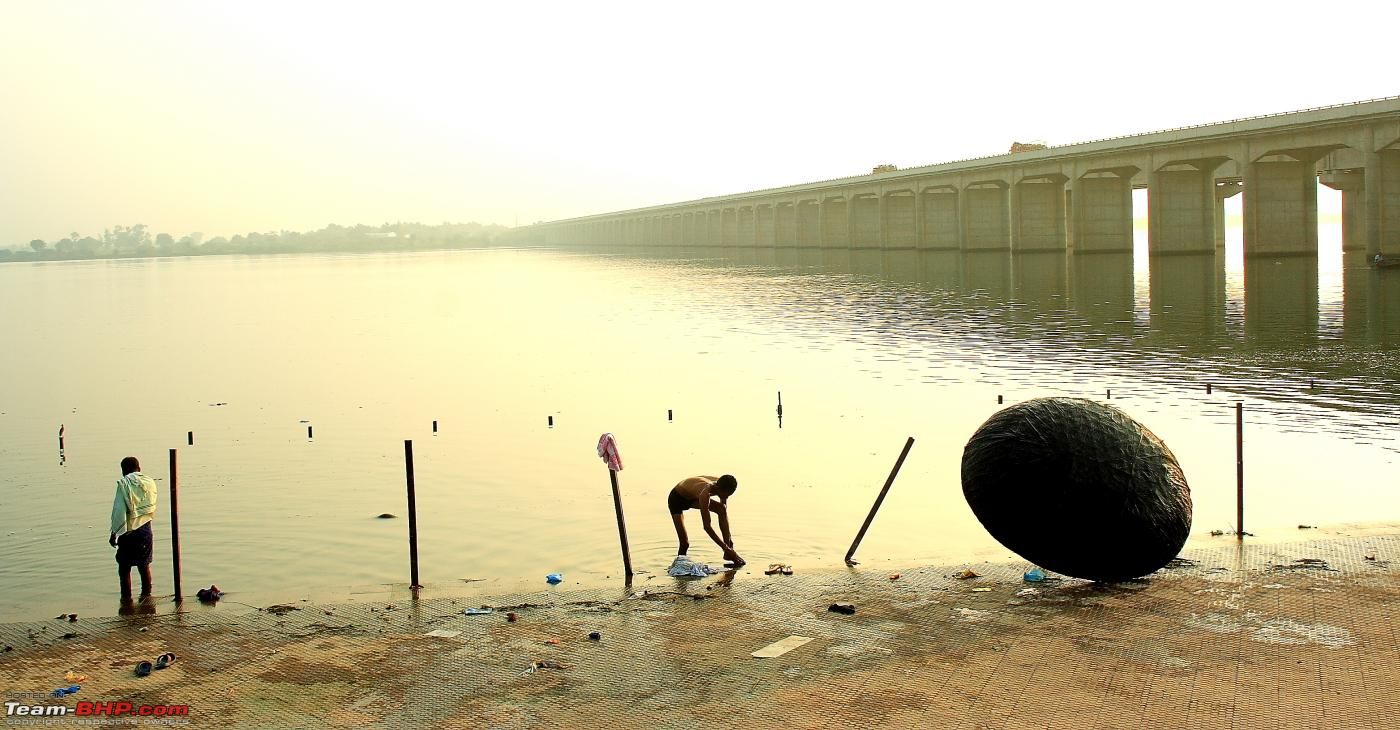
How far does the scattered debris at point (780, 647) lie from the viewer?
34.3 ft

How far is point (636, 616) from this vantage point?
476 inches

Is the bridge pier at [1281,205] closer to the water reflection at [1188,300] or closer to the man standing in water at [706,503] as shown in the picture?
the water reflection at [1188,300]

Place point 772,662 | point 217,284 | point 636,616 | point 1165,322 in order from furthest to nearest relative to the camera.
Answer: point 217,284, point 1165,322, point 636,616, point 772,662

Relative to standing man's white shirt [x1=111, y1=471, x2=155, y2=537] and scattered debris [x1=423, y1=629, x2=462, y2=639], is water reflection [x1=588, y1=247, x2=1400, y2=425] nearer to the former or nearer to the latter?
scattered debris [x1=423, y1=629, x2=462, y2=639]

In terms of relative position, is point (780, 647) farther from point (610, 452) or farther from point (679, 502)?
point (610, 452)

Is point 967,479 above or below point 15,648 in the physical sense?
above

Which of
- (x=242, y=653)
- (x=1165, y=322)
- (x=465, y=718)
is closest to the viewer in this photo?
(x=465, y=718)

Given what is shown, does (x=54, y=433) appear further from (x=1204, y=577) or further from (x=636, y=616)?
(x=1204, y=577)

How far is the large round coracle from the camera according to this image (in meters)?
11.4

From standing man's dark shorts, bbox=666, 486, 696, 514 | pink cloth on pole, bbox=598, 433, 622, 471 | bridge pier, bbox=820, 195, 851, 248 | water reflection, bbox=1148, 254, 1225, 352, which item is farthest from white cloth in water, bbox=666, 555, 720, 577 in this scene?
bridge pier, bbox=820, 195, 851, 248

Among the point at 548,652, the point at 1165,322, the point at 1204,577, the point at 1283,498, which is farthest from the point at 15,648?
the point at 1165,322

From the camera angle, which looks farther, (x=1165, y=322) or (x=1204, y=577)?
(x=1165, y=322)

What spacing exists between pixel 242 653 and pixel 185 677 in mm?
723

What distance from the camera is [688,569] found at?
46.6ft
